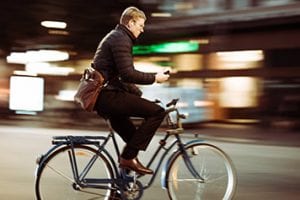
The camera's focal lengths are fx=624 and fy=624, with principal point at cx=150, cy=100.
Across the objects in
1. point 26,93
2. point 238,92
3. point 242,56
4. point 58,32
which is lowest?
point 26,93

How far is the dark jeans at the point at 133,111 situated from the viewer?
557 cm

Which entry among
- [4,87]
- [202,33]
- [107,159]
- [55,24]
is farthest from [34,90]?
[107,159]

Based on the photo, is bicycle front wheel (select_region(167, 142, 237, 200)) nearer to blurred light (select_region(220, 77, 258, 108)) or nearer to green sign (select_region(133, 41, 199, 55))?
blurred light (select_region(220, 77, 258, 108))

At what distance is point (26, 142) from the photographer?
507 inches

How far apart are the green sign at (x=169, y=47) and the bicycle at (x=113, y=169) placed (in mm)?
13493

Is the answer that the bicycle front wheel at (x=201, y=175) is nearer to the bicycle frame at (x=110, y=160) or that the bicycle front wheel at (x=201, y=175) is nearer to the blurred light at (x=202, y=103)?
the bicycle frame at (x=110, y=160)

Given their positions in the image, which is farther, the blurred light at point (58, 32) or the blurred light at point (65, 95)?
the blurred light at point (65, 95)

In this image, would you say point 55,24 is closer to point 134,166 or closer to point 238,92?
point 238,92

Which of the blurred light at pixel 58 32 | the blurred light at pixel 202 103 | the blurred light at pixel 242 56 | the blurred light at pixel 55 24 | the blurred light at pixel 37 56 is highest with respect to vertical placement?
the blurred light at pixel 55 24

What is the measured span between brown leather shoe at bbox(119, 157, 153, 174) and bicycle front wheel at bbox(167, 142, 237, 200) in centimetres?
23

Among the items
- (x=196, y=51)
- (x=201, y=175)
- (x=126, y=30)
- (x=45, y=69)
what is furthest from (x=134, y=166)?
(x=45, y=69)

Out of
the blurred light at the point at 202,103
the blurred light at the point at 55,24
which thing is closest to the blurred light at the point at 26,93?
the blurred light at the point at 55,24

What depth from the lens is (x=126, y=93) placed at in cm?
565

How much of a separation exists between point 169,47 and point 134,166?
47.0 feet
